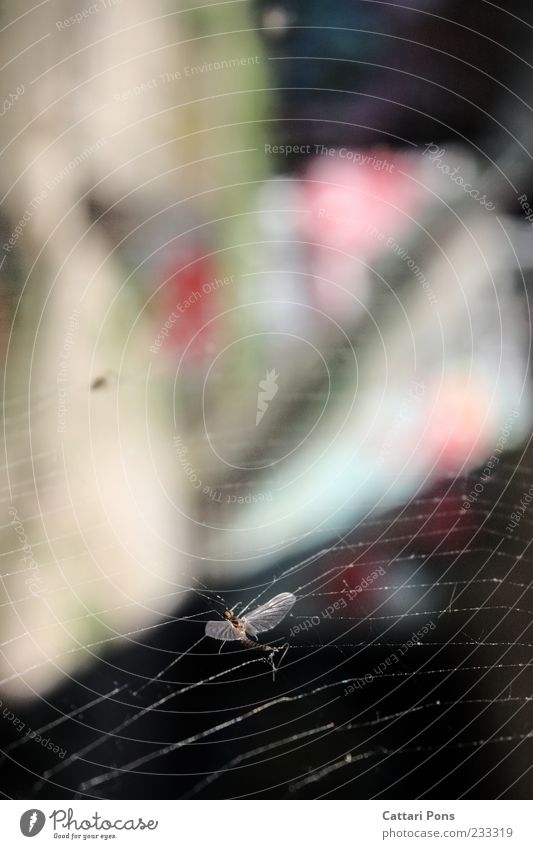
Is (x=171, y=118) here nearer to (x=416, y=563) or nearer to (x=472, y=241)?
(x=472, y=241)

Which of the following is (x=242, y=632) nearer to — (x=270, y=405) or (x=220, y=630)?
(x=220, y=630)

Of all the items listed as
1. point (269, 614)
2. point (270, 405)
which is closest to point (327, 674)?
point (269, 614)

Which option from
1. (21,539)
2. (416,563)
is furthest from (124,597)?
(416,563)
